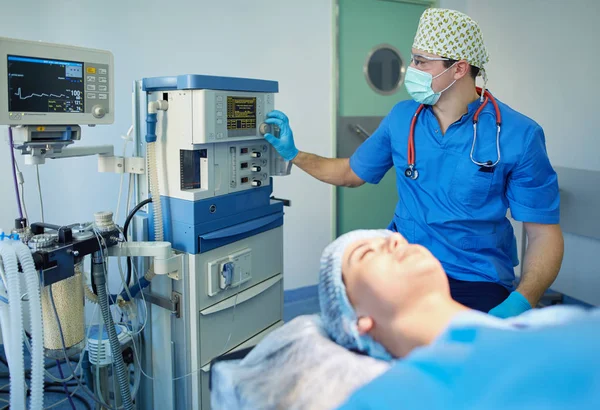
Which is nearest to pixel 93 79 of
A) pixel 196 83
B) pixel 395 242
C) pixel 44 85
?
pixel 44 85

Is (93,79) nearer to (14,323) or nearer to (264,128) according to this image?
(264,128)

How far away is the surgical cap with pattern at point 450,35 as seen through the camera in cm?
179

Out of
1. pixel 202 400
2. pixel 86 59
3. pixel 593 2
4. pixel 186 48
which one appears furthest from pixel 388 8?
pixel 202 400

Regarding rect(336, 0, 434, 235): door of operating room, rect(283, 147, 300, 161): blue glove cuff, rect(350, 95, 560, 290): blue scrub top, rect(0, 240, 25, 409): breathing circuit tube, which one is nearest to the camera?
rect(0, 240, 25, 409): breathing circuit tube

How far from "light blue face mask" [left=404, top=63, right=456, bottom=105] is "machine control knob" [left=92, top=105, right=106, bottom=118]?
3.36ft

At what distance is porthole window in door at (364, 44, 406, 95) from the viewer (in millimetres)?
3551

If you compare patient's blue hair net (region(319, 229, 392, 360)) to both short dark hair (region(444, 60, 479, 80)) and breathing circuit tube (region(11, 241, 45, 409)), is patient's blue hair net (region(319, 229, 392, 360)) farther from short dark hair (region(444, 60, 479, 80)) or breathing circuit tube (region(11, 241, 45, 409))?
short dark hair (region(444, 60, 479, 80))

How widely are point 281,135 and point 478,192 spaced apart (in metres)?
0.75

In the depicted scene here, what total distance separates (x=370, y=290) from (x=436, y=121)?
975mm

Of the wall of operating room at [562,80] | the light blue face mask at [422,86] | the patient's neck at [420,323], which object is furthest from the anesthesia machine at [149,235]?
the wall of operating room at [562,80]

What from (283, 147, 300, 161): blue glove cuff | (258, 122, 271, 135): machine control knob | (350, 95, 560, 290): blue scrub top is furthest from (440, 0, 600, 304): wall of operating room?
(258, 122, 271, 135): machine control knob

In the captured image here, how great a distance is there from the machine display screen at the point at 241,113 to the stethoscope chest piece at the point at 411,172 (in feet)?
1.88

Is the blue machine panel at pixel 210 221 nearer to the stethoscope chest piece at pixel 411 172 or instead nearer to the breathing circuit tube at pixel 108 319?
the breathing circuit tube at pixel 108 319

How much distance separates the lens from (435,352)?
2.74ft
